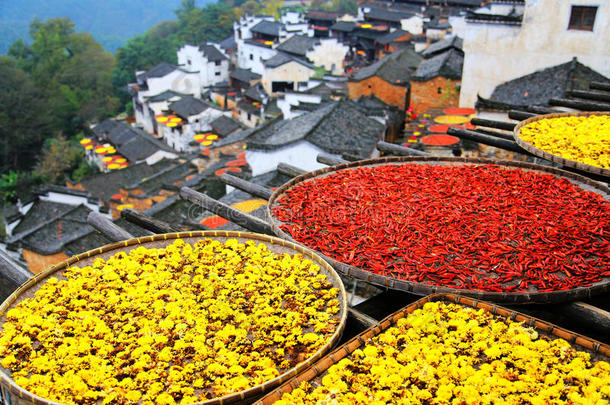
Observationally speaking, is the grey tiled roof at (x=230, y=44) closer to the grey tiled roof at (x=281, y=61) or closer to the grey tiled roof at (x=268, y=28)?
the grey tiled roof at (x=268, y=28)

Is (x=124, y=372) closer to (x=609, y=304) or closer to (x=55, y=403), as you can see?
(x=55, y=403)

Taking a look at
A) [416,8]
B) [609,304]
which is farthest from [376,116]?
[416,8]

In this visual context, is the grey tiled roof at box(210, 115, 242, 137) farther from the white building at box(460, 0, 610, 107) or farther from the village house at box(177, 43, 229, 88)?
the white building at box(460, 0, 610, 107)

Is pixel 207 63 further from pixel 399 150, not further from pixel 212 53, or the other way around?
pixel 399 150

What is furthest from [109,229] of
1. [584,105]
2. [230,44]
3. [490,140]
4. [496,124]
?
[230,44]

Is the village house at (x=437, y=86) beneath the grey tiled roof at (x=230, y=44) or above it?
above

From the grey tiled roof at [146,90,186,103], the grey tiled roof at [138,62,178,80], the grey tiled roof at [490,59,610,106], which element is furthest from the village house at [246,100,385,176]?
the grey tiled roof at [138,62,178,80]

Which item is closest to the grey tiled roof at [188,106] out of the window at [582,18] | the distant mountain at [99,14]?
the window at [582,18]
